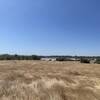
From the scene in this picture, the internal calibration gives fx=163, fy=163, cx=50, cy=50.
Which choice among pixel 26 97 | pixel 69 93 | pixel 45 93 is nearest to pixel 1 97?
pixel 26 97

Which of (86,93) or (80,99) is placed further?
(86,93)

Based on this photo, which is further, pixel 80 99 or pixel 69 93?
pixel 69 93

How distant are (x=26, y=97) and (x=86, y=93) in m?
4.17

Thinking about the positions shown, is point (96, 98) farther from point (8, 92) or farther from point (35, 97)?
point (8, 92)

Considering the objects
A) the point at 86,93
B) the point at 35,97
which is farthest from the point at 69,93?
the point at 35,97

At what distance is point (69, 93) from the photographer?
1102cm

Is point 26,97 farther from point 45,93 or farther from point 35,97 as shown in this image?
point 45,93

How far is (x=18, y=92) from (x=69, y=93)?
3388 mm

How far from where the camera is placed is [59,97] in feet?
32.5

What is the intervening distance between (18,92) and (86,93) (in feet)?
15.0

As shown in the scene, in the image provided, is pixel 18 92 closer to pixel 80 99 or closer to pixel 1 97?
pixel 1 97

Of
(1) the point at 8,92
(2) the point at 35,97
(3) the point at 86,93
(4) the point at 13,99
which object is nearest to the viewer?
(4) the point at 13,99

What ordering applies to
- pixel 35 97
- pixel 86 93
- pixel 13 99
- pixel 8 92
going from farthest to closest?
1. pixel 86 93
2. pixel 8 92
3. pixel 35 97
4. pixel 13 99

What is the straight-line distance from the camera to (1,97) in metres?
9.41
